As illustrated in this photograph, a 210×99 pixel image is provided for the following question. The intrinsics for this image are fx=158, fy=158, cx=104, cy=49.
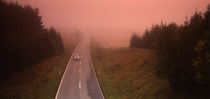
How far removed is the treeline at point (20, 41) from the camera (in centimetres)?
2784

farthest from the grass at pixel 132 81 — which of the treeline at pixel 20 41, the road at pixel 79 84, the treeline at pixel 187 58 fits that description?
the treeline at pixel 20 41

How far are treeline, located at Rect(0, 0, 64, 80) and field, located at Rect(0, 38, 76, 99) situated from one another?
2.18 meters

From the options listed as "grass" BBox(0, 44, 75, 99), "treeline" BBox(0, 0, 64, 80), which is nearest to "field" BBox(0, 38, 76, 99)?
"grass" BBox(0, 44, 75, 99)

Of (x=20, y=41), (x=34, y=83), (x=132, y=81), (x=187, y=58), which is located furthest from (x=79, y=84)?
(x=187, y=58)

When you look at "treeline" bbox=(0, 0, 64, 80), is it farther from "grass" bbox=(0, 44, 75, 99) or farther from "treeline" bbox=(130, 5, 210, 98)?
"treeline" bbox=(130, 5, 210, 98)

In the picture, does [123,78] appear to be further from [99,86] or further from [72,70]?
[72,70]

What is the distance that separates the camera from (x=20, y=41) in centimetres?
Result: 3186

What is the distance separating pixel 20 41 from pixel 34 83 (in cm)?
1077

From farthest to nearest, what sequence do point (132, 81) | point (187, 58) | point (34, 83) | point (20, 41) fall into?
point (20, 41) < point (132, 81) < point (34, 83) < point (187, 58)

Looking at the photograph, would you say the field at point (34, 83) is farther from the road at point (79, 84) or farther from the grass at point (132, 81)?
the grass at point (132, 81)

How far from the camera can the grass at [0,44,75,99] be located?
21.7 metres

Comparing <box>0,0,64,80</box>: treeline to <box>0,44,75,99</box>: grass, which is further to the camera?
<box>0,0,64,80</box>: treeline

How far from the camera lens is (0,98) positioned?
2039 cm

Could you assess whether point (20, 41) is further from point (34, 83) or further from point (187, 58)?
point (187, 58)
